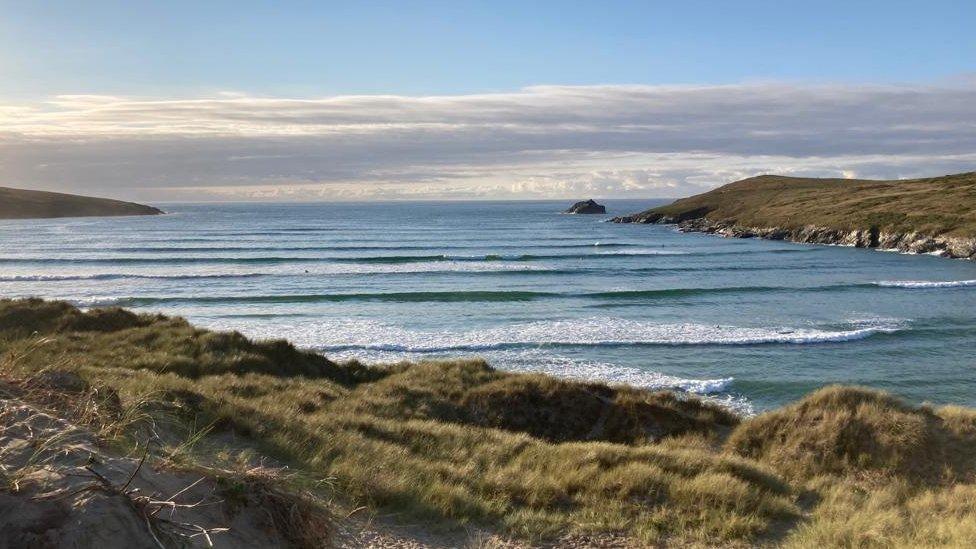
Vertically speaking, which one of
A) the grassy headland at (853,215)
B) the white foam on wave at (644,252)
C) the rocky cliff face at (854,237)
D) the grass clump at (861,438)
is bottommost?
Answer: the grass clump at (861,438)

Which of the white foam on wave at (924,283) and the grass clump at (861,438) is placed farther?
the white foam on wave at (924,283)

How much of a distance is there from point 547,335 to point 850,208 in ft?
240

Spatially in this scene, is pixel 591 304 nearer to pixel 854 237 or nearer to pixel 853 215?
pixel 854 237

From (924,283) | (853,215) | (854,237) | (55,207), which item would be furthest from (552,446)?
(55,207)

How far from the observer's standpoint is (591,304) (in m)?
36.1

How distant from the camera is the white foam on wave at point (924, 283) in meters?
42.3

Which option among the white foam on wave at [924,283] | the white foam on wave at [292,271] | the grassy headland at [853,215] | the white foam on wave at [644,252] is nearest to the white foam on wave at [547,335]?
the white foam on wave at [924,283]

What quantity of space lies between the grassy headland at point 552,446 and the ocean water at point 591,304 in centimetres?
556

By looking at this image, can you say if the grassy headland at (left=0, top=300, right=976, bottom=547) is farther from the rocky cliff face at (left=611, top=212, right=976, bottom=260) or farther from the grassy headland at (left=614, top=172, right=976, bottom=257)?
the grassy headland at (left=614, top=172, right=976, bottom=257)

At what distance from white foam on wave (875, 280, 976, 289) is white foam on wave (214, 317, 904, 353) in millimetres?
13772

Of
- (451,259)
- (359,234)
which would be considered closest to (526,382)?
(451,259)

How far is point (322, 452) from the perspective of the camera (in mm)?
9617

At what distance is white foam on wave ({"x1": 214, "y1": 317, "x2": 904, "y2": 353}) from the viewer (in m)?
26.3

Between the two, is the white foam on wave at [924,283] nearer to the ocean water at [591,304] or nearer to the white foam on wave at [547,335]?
the ocean water at [591,304]
